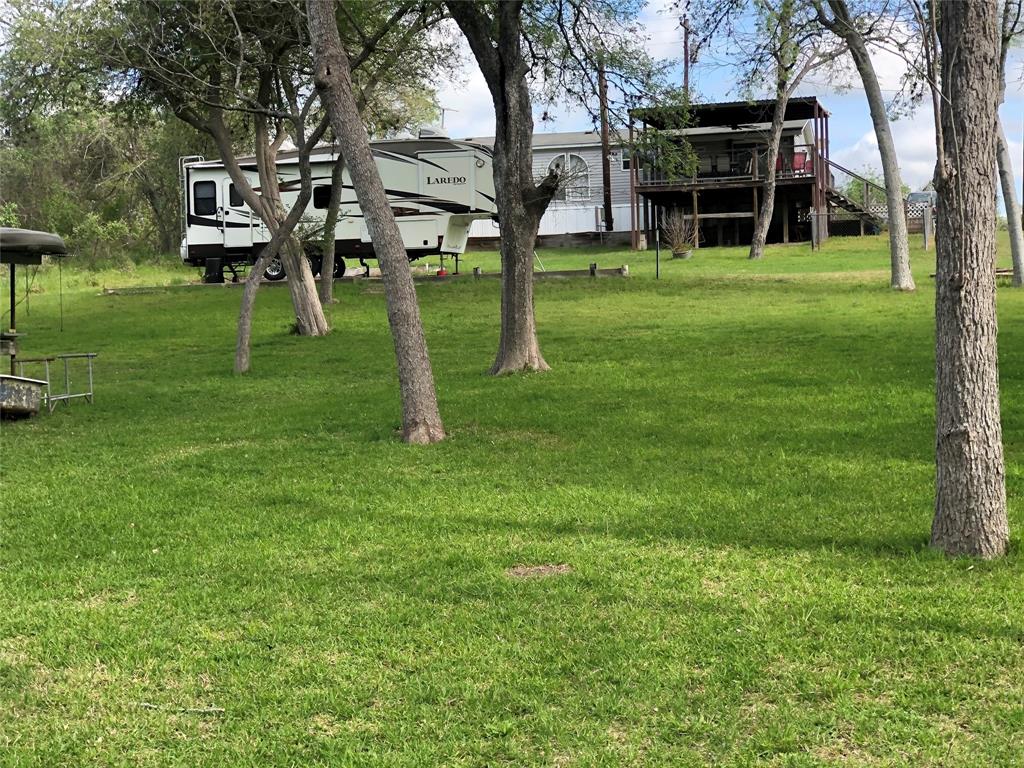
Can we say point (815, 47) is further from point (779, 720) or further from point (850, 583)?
point (779, 720)

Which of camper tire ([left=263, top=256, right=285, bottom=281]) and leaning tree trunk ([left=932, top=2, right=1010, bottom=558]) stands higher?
camper tire ([left=263, top=256, right=285, bottom=281])

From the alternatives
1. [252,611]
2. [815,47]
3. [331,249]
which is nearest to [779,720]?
[252,611]

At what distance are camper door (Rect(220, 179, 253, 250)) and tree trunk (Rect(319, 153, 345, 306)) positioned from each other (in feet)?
14.9

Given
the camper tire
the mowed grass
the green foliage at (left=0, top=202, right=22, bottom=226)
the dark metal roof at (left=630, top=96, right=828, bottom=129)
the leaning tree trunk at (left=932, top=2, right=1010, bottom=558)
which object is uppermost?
the dark metal roof at (left=630, top=96, right=828, bottom=129)

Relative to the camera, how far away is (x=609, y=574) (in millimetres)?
5027

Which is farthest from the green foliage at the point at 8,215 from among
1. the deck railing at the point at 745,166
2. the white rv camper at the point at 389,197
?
the deck railing at the point at 745,166

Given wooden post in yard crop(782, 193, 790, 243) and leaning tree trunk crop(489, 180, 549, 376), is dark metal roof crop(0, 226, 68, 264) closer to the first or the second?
leaning tree trunk crop(489, 180, 549, 376)

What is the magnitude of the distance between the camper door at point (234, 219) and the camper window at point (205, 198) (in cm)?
20

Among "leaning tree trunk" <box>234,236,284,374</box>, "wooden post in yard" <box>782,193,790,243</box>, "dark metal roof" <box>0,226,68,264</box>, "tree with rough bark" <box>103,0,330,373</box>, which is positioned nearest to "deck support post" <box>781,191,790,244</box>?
"wooden post in yard" <box>782,193,790,243</box>

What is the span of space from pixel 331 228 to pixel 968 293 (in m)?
14.1

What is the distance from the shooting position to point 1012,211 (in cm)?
2091

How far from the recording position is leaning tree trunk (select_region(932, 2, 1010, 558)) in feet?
15.9

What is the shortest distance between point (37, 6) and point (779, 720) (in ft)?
47.2

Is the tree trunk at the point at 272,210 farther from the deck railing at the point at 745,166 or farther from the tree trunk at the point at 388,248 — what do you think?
the deck railing at the point at 745,166
